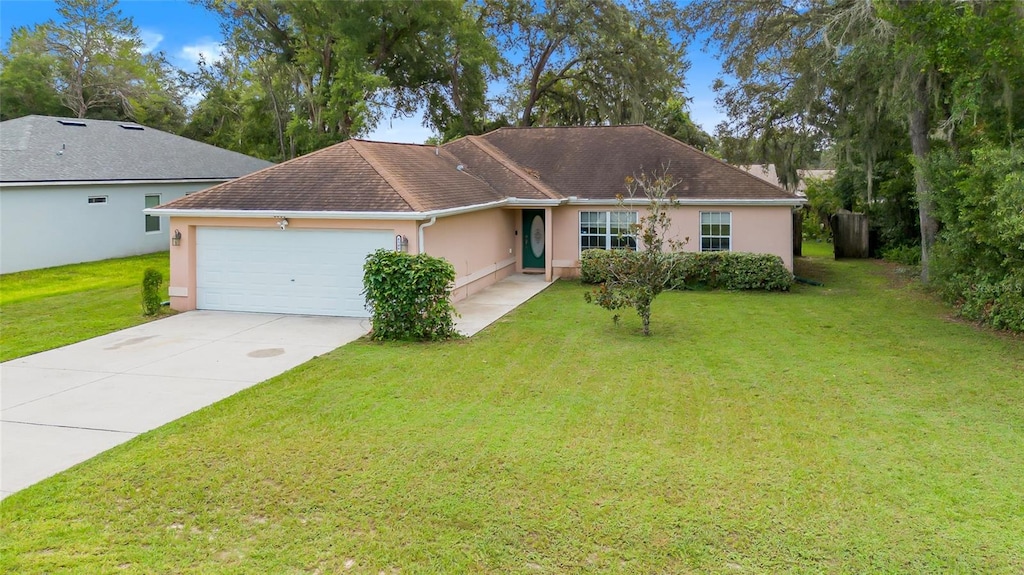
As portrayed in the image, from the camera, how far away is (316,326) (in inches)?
533

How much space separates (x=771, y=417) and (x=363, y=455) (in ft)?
14.4

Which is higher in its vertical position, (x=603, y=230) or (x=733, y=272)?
(x=603, y=230)

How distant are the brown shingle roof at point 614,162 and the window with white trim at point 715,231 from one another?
1.83 ft

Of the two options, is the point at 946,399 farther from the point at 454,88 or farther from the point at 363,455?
the point at 454,88

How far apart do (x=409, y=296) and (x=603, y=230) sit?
9487mm

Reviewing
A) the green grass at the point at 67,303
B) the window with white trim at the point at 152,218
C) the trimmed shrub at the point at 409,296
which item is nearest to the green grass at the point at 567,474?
the trimmed shrub at the point at 409,296

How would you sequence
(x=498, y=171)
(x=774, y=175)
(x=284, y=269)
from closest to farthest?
(x=284, y=269) < (x=498, y=171) < (x=774, y=175)

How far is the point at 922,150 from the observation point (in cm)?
1822

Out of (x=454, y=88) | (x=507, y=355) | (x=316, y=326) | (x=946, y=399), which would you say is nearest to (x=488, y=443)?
(x=507, y=355)

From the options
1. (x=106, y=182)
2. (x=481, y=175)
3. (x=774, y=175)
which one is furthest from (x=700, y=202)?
(x=774, y=175)

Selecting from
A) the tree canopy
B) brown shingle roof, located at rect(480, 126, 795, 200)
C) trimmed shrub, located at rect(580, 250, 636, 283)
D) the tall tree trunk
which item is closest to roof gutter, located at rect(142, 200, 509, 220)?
trimmed shrub, located at rect(580, 250, 636, 283)

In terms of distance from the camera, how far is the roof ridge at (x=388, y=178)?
14.1 metres

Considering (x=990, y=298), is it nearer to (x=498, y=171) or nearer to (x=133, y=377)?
(x=498, y=171)

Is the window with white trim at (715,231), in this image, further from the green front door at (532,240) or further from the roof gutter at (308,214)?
the roof gutter at (308,214)
